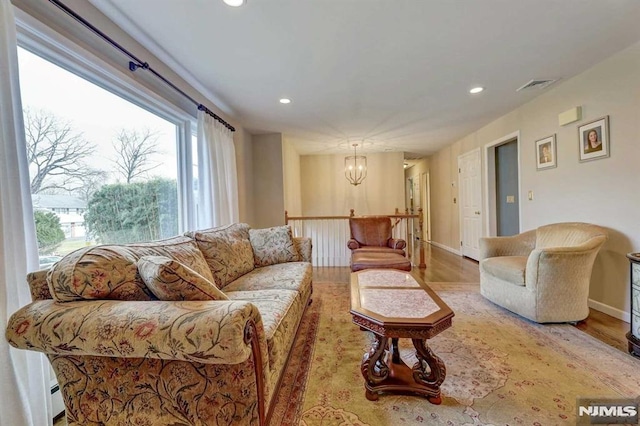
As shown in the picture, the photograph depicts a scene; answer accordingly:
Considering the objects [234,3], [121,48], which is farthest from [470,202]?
[121,48]

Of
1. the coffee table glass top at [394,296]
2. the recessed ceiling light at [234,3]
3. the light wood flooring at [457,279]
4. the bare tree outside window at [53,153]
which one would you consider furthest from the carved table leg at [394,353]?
the recessed ceiling light at [234,3]

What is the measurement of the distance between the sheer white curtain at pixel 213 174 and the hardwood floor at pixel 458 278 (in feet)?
5.68

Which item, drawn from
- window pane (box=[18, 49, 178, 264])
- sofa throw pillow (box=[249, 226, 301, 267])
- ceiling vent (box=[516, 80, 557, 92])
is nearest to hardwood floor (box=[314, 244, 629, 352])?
sofa throw pillow (box=[249, 226, 301, 267])

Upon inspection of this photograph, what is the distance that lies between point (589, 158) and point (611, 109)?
0.46m

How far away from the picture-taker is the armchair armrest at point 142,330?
3.03 feet

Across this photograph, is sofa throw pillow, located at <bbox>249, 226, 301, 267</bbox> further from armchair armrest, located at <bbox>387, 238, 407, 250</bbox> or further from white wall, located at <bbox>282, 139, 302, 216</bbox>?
white wall, located at <bbox>282, 139, 302, 216</bbox>

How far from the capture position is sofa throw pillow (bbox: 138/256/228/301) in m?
1.12

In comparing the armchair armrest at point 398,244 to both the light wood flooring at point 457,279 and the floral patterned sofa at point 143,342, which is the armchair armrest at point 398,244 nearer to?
the light wood flooring at point 457,279

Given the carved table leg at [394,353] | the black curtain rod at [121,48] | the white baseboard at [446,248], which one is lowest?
the white baseboard at [446,248]

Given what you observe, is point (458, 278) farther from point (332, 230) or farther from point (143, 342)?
point (143, 342)

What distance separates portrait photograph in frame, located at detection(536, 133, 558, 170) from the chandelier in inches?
129

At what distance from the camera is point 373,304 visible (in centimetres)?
162

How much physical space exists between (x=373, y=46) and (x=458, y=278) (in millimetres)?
3259

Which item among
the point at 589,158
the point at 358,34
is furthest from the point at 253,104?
the point at 589,158
